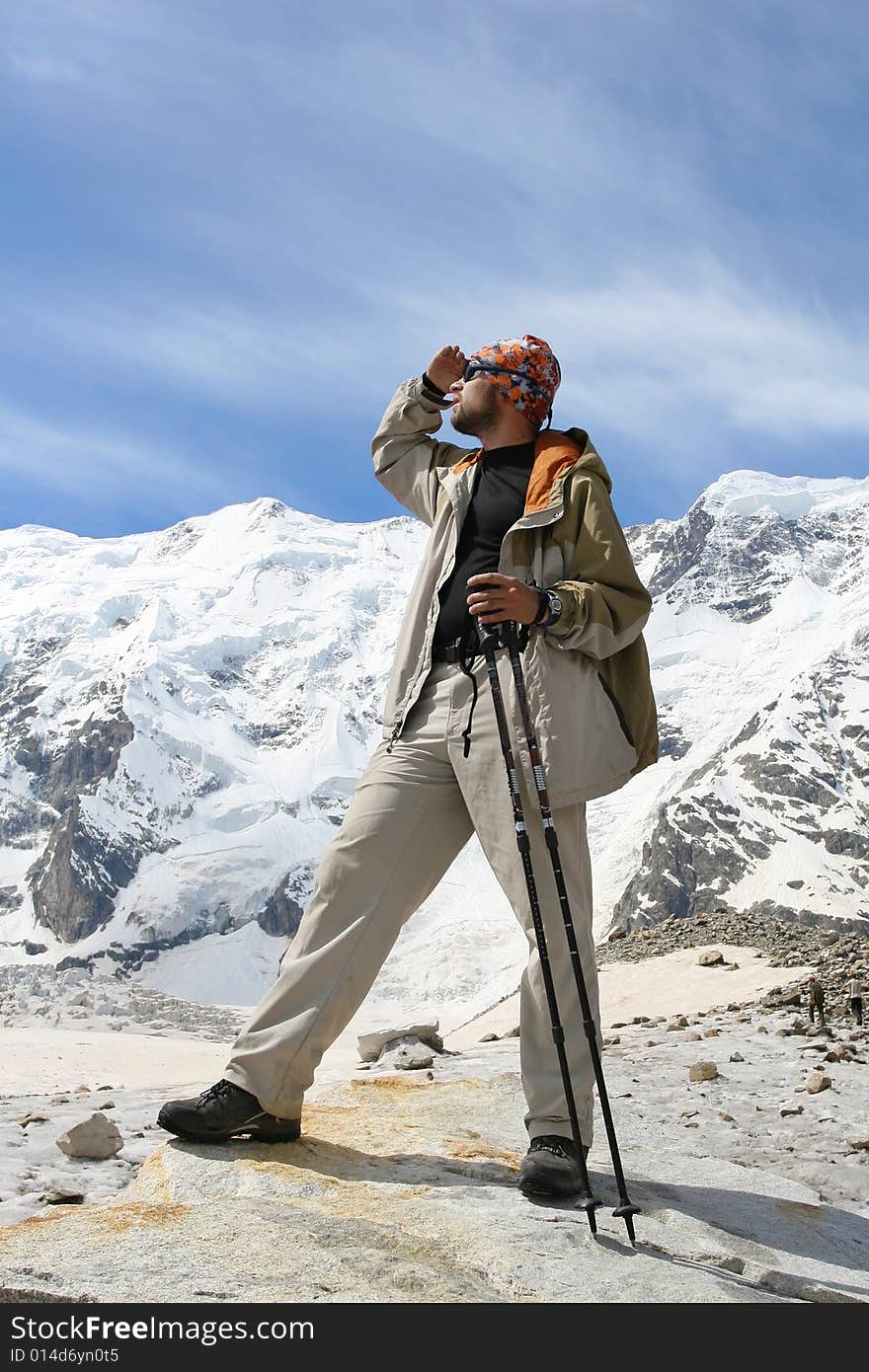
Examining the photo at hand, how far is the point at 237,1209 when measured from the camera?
343cm

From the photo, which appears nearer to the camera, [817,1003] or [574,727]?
[574,727]

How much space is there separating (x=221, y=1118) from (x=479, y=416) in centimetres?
252

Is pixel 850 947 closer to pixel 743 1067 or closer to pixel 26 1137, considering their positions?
pixel 743 1067

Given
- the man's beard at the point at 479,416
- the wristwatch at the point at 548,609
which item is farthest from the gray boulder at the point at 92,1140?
the man's beard at the point at 479,416

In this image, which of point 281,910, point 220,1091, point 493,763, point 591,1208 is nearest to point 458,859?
point 281,910

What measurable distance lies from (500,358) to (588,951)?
Result: 208 cm

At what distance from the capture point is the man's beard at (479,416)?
4637 mm

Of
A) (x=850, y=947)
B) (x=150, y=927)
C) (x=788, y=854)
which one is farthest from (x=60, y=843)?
(x=850, y=947)

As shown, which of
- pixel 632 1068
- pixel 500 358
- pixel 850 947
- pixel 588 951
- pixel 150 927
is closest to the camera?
pixel 588 951

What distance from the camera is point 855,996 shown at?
948 centimetres

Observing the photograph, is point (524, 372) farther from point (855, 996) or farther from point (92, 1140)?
point (855, 996)

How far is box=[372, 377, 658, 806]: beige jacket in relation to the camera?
4.08 metres

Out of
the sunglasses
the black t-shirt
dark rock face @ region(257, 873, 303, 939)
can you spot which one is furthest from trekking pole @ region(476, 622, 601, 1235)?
dark rock face @ region(257, 873, 303, 939)

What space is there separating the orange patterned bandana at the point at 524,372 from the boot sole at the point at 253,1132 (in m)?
2.55
